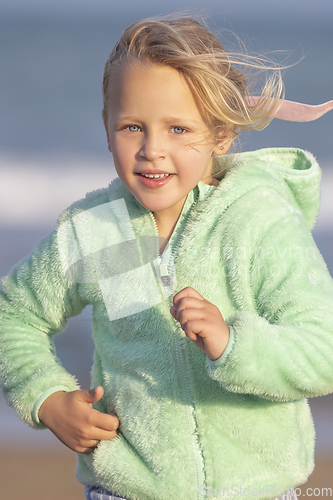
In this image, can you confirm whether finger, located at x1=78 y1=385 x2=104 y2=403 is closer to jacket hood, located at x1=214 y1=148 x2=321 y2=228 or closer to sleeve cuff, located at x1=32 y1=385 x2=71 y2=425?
sleeve cuff, located at x1=32 y1=385 x2=71 y2=425

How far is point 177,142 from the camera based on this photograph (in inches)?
32.0

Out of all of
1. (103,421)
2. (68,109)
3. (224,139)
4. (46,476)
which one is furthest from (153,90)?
(68,109)

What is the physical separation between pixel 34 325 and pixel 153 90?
466mm

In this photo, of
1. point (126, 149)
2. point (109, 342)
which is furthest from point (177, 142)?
point (109, 342)

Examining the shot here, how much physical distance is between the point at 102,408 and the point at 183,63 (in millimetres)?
576

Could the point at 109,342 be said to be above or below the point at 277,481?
above

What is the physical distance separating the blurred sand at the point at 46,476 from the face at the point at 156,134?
113 cm

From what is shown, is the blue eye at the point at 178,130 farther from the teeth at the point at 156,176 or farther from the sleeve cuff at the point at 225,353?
the sleeve cuff at the point at 225,353

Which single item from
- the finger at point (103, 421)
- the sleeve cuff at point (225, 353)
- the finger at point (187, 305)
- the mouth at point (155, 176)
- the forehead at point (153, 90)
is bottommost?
the finger at point (103, 421)

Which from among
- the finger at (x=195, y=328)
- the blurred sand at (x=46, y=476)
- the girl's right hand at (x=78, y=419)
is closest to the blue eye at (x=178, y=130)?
the finger at (x=195, y=328)

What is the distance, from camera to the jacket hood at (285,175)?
0.86 metres

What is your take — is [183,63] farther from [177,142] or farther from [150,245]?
[150,245]

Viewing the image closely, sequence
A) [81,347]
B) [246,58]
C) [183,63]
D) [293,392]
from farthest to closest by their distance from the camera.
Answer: [81,347] < [246,58] < [183,63] < [293,392]

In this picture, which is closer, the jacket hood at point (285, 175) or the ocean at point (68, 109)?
the jacket hood at point (285, 175)
